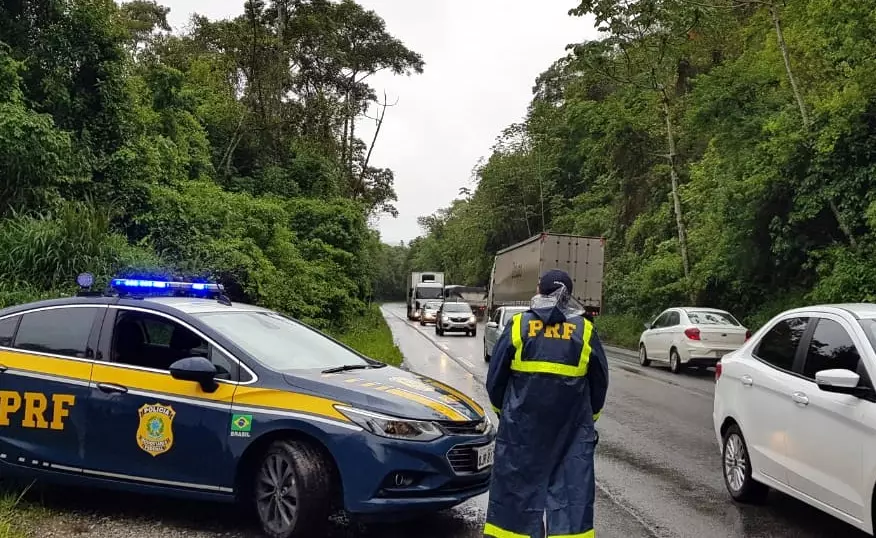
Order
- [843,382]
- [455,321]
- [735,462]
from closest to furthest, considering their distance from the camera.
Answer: [843,382] → [735,462] → [455,321]

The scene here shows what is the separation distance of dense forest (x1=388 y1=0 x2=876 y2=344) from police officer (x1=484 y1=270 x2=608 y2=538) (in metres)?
13.7

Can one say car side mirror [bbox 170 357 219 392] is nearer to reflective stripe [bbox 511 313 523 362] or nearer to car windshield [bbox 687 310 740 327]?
reflective stripe [bbox 511 313 523 362]

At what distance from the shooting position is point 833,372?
4.68 metres

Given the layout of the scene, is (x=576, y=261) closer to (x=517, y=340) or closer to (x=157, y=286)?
(x=157, y=286)

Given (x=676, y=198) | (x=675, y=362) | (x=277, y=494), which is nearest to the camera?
(x=277, y=494)

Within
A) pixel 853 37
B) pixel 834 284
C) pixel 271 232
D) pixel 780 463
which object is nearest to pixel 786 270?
pixel 834 284

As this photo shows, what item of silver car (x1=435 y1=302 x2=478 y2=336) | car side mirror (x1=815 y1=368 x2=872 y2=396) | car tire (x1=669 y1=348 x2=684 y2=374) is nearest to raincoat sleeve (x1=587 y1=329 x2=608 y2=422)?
car side mirror (x1=815 y1=368 x2=872 y2=396)

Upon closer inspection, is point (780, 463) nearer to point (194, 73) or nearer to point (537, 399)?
point (537, 399)

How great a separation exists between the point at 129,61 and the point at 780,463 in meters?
16.5

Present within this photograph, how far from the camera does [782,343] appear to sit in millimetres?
5941

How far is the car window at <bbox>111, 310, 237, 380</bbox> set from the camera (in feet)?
18.2

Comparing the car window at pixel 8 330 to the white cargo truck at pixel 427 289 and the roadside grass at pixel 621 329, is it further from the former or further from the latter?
the white cargo truck at pixel 427 289

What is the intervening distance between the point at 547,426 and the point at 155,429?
2752 millimetres

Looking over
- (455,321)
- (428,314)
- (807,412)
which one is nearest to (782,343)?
(807,412)
